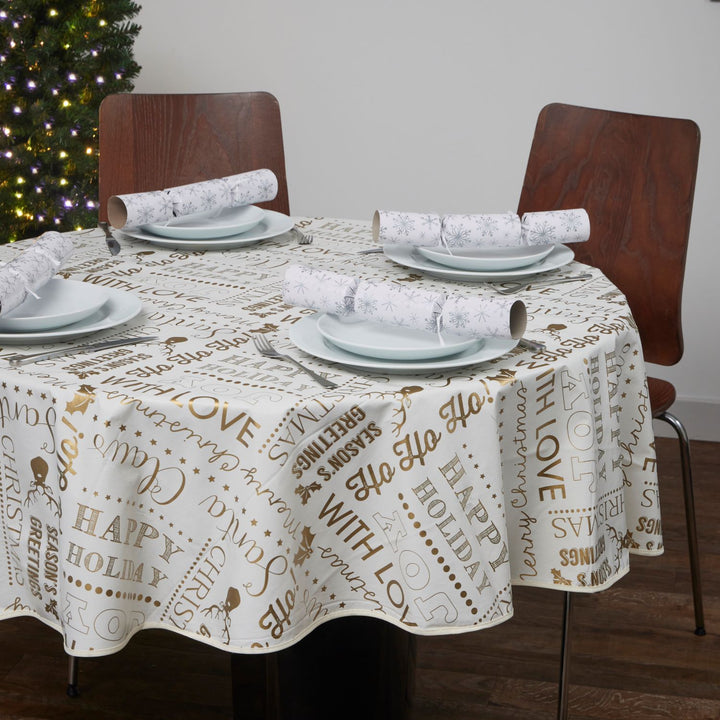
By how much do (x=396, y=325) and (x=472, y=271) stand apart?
385mm

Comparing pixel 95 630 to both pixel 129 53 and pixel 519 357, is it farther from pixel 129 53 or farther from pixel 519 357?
pixel 129 53

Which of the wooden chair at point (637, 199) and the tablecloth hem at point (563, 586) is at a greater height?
the wooden chair at point (637, 199)

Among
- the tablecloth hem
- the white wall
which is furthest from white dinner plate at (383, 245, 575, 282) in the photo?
the white wall

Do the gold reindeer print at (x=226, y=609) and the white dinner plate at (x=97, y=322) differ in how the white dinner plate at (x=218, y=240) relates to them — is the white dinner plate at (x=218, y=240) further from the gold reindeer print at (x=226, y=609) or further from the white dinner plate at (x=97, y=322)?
the gold reindeer print at (x=226, y=609)

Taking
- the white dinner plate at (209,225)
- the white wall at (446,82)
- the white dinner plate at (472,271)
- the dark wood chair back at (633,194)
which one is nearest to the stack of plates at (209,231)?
the white dinner plate at (209,225)

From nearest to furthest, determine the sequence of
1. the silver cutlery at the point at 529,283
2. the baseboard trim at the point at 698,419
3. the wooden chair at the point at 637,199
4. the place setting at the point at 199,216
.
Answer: the silver cutlery at the point at 529,283
the place setting at the point at 199,216
the wooden chair at the point at 637,199
the baseboard trim at the point at 698,419

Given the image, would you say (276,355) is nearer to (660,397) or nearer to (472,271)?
(472,271)

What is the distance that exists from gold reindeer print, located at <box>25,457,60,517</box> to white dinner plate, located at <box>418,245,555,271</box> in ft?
2.35

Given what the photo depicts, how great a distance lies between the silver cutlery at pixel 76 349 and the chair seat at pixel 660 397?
3.29ft

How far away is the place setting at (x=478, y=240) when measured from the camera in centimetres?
157

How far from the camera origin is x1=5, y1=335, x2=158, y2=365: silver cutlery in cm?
119

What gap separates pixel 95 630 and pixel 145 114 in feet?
5.24

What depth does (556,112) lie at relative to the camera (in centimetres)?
228

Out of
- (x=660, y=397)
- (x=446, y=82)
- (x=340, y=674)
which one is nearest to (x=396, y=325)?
(x=340, y=674)
